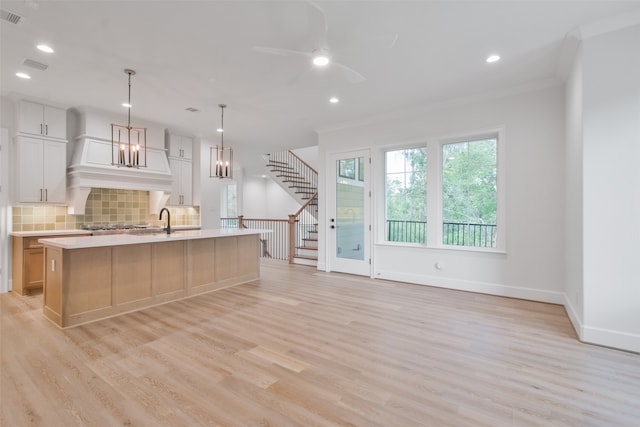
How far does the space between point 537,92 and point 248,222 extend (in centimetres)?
757

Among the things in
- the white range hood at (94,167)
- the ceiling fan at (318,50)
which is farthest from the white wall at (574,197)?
the white range hood at (94,167)

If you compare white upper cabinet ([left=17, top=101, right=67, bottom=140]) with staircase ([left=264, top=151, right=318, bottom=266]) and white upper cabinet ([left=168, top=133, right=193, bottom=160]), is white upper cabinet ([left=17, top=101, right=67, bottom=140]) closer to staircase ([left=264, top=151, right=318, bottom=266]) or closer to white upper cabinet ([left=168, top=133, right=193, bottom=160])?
white upper cabinet ([left=168, top=133, right=193, bottom=160])

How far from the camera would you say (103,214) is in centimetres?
577

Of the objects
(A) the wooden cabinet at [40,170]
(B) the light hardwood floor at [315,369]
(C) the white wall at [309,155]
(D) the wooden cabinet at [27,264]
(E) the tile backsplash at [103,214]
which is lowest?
(B) the light hardwood floor at [315,369]

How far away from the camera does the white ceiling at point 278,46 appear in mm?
2639

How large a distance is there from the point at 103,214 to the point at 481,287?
21.6 ft

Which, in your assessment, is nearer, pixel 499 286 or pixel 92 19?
pixel 92 19

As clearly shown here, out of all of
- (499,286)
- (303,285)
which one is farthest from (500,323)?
(303,285)

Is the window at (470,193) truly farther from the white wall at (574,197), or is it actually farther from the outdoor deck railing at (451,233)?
the white wall at (574,197)

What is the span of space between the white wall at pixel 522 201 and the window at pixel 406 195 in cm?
38

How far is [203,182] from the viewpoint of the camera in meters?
7.04

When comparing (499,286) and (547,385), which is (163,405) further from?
(499,286)

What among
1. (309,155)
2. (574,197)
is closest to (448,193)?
(574,197)

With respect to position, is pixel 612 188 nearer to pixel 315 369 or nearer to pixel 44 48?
pixel 315 369
